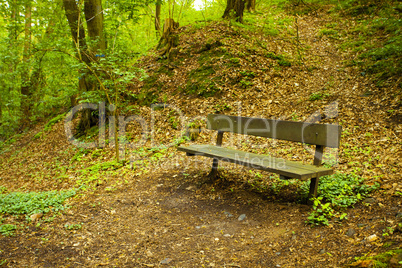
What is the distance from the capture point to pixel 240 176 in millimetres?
4660

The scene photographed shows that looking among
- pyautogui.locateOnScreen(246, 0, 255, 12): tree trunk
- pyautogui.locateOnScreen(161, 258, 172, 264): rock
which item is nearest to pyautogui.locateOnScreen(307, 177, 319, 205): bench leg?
pyautogui.locateOnScreen(161, 258, 172, 264): rock

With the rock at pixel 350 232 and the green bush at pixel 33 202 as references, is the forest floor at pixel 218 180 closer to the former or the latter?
the rock at pixel 350 232

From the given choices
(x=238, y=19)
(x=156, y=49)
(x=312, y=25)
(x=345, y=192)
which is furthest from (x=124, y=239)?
(x=312, y=25)

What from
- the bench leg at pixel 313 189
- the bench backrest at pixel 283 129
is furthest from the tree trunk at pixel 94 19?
the bench leg at pixel 313 189

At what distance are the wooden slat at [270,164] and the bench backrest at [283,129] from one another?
1.11ft

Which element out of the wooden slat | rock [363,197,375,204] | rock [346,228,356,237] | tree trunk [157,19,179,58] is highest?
tree trunk [157,19,179,58]

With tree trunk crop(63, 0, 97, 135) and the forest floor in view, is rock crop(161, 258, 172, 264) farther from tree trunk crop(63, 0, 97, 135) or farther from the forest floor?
tree trunk crop(63, 0, 97, 135)

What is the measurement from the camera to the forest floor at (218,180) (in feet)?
9.31

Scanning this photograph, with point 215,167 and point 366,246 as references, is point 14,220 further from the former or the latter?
point 366,246

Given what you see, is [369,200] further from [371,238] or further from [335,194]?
[371,238]

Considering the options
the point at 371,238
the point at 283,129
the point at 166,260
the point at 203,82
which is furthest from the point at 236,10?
the point at 166,260

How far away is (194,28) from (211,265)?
28.6ft

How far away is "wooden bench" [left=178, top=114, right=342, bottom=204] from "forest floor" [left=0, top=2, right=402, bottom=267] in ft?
1.65

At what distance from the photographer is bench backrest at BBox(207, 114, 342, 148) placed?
10.9ft
